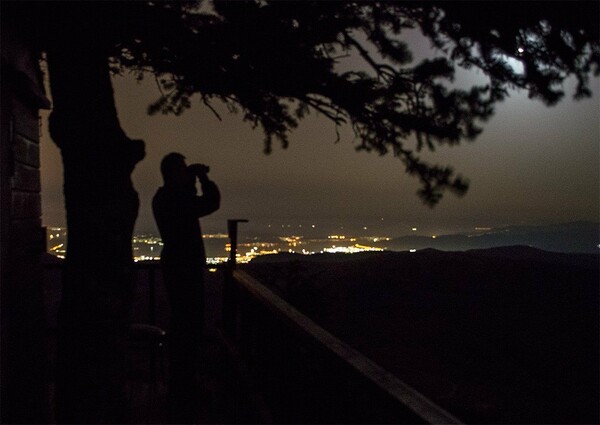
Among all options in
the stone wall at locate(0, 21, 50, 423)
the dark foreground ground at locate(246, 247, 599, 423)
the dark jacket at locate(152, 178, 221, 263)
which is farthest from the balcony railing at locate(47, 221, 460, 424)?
the dark foreground ground at locate(246, 247, 599, 423)

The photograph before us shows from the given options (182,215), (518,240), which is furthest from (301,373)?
(518,240)

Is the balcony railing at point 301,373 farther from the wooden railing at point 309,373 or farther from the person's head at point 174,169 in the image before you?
the person's head at point 174,169

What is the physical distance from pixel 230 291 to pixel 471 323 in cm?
1242

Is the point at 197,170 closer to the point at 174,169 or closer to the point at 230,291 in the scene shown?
the point at 174,169

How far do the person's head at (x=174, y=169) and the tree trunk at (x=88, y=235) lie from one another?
1.22 metres

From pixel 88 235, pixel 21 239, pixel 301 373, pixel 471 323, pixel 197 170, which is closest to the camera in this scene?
pixel 88 235

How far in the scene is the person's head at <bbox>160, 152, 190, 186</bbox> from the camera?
12.7ft

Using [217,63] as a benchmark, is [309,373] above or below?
below

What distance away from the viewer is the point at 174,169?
3.90 meters

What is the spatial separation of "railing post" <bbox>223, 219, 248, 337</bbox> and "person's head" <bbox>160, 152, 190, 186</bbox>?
124 cm

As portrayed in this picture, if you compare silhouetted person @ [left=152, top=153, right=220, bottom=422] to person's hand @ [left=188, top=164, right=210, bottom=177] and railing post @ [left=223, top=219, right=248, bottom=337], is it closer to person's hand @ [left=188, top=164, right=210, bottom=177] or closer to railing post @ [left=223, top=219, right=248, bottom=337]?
person's hand @ [left=188, top=164, right=210, bottom=177]

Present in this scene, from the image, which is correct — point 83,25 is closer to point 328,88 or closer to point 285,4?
point 285,4

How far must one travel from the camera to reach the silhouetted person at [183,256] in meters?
3.89

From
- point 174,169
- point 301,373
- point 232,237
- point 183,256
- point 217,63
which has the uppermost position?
point 217,63
